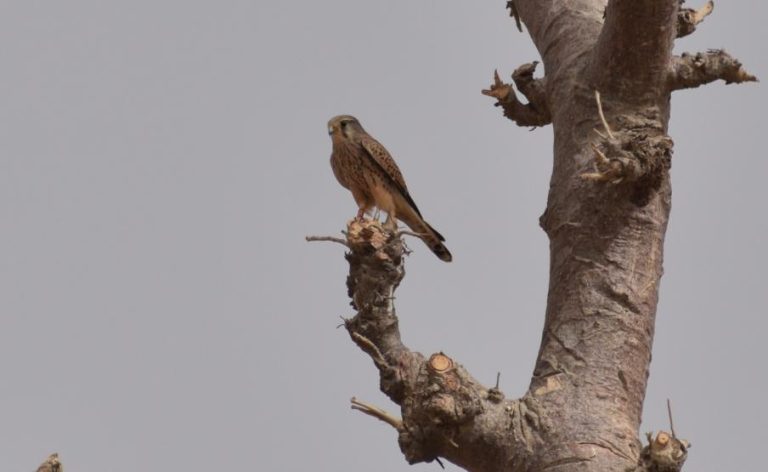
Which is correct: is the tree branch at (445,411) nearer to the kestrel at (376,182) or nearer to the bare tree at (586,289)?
the bare tree at (586,289)

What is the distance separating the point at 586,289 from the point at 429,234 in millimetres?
3782

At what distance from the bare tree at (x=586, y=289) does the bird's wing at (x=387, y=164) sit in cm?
278

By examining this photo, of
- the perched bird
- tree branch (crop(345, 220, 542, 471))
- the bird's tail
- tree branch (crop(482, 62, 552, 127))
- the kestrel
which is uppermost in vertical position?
the kestrel

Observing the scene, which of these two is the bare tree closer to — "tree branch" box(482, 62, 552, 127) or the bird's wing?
"tree branch" box(482, 62, 552, 127)

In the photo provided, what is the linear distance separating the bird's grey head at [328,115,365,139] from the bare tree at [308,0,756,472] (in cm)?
331

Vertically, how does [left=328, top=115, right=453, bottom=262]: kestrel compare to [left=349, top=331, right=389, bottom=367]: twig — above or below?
above

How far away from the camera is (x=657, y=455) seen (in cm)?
404

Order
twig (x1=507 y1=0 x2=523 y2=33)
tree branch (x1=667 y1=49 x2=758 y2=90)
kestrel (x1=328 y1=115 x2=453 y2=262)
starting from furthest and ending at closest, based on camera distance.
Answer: kestrel (x1=328 y1=115 x2=453 y2=262) < twig (x1=507 y1=0 x2=523 y2=33) < tree branch (x1=667 y1=49 x2=758 y2=90)

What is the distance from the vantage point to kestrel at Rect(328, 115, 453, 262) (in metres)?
8.42

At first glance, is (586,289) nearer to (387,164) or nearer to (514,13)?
(514,13)

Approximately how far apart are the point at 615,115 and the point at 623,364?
1.12m

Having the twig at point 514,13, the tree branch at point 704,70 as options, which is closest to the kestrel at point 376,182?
the twig at point 514,13

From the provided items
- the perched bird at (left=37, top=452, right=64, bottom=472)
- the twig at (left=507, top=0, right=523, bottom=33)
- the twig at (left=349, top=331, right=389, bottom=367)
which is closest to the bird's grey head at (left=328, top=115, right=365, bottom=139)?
the twig at (left=507, top=0, right=523, bottom=33)

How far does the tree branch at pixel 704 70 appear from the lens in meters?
5.26
